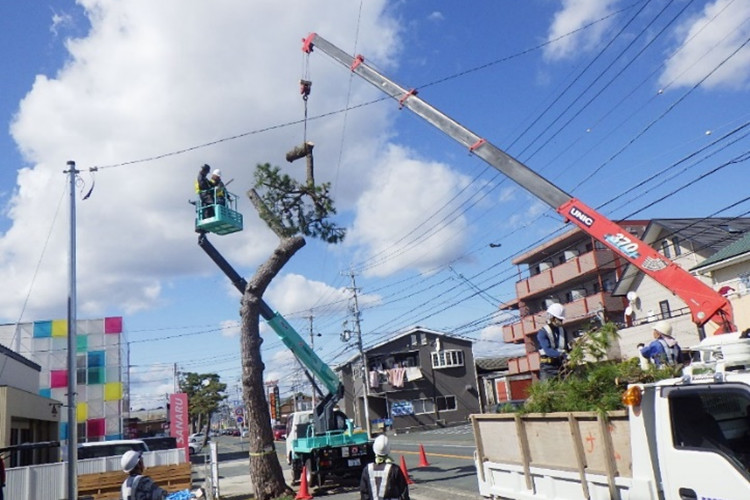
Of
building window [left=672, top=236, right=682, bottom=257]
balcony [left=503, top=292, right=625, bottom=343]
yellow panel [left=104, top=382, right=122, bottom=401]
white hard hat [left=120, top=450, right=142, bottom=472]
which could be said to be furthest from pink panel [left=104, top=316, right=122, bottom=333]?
white hard hat [left=120, top=450, right=142, bottom=472]

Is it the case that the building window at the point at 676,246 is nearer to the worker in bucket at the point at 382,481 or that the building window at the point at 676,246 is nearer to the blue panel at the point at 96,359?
the worker in bucket at the point at 382,481

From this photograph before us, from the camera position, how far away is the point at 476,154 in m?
12.9

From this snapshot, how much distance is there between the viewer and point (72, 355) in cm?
1378

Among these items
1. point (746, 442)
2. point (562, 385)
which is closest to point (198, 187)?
point (562, 385)

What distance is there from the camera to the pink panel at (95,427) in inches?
1577

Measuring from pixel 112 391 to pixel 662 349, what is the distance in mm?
41278

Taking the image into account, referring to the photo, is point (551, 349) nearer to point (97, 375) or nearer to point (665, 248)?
point (665, 248)

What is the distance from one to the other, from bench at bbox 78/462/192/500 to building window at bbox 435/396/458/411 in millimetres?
37735

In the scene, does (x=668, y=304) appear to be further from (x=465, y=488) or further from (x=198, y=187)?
(x=198, y=187)

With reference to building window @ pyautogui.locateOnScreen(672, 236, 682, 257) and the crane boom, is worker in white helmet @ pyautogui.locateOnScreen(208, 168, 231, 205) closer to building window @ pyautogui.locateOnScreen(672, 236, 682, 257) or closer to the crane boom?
the crane boom

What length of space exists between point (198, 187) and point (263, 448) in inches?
245

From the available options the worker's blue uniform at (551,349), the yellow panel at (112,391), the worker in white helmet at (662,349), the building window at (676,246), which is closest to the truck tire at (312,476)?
the worker's blue uniform at (551,349)

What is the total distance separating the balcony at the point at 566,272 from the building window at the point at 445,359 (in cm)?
1147

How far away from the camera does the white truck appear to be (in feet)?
13.8
